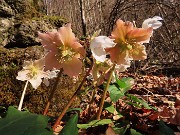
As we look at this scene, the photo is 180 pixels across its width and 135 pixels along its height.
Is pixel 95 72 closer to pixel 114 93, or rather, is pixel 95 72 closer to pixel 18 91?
pixel 114 93

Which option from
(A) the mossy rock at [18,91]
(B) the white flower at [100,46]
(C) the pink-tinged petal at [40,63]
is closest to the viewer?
(B) the white flower at [100,46]

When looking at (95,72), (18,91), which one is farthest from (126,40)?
(18,91)

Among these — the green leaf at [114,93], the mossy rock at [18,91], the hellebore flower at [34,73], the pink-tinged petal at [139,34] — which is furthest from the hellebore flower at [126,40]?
the mossy rock at [18,91]

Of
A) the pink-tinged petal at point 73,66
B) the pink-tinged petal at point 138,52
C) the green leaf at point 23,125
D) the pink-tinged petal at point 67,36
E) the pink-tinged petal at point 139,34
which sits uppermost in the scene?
the pink-tinged petal at point 139,34

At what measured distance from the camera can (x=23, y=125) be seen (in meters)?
0.65

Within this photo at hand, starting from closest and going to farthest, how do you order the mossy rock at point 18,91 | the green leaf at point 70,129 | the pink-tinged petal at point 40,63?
the green leaf at point 70,129, the pink-tinged petal at point 40,63, the mossy rock at point 18,91

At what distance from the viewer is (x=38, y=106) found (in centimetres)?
174

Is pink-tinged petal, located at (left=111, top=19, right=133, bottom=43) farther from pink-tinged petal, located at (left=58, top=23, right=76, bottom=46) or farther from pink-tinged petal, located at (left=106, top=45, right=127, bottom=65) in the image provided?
pink-tinged petal, located at (left=58, top=23, right=76, bottom=46)

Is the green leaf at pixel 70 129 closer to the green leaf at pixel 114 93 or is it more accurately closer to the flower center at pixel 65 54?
the flower center at pixel 65 54

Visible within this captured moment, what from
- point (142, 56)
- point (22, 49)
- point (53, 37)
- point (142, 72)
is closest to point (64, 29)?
point (53, 37)

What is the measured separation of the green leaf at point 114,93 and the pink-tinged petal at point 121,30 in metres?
0.29

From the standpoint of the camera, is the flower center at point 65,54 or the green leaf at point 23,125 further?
the flower center at point 65,54

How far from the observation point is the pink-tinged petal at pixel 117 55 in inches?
38.2

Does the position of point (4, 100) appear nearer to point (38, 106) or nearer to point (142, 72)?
point (38, 106)
